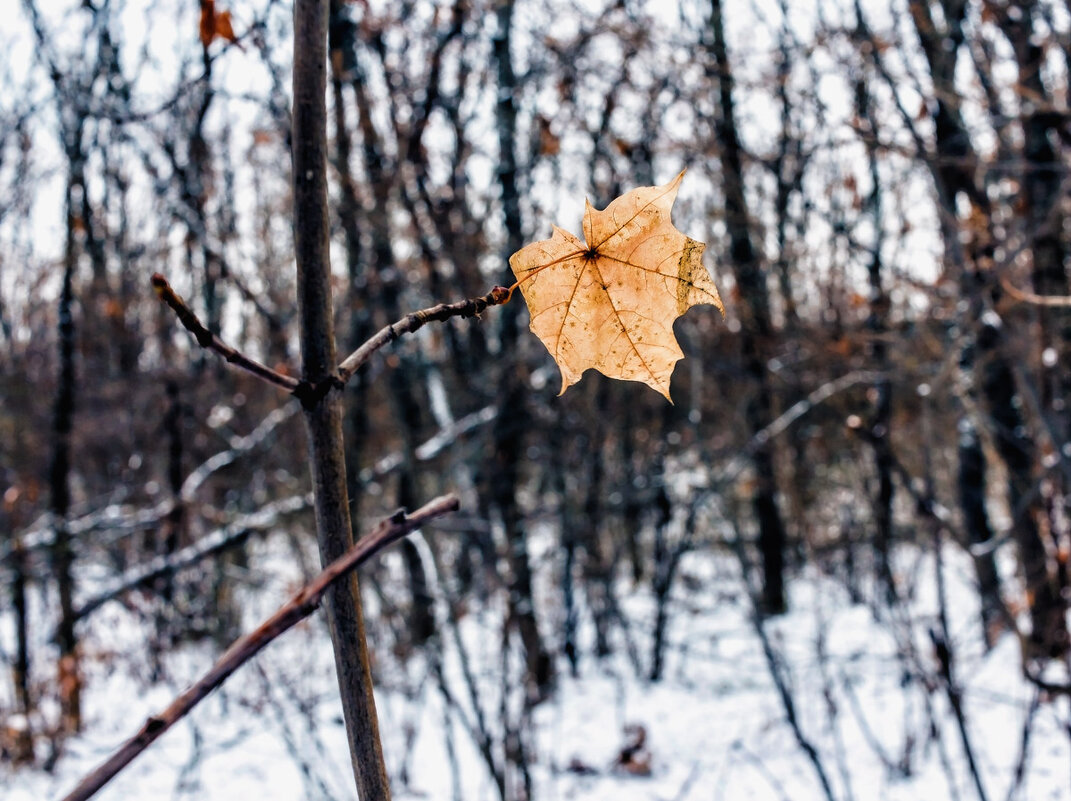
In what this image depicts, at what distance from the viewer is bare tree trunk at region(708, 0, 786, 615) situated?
6.04 meters

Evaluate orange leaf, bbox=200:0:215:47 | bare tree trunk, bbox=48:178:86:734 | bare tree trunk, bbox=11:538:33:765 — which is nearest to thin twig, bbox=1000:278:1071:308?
orange leaf, bbox=200:0:215:47

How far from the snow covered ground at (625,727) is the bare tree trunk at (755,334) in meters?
1.35

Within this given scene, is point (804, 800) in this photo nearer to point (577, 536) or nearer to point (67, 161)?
point (577, 536)

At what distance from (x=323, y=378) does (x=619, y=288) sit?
0.71ft

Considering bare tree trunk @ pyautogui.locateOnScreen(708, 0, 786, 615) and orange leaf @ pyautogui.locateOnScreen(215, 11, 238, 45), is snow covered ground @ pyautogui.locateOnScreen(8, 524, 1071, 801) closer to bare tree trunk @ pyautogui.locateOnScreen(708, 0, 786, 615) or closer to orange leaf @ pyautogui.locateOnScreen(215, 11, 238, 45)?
bare tree trunk @ pyautogui.locateOnScreen(708, 0, 786, 615)

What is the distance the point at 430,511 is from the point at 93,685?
6.61m

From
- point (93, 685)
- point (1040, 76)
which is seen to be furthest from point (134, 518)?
point (1040, 76)

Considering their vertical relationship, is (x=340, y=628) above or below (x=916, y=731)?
below

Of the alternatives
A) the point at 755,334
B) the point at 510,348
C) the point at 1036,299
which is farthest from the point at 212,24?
the point at 755,334

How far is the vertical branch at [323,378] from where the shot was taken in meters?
0.40

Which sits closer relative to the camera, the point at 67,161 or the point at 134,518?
the point at 134,518

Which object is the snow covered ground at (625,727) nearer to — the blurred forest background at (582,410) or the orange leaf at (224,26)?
the blurred forest background at (582,410)

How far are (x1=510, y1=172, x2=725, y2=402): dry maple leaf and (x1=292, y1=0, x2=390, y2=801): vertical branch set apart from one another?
133mm

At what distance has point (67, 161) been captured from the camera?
4832 mm
